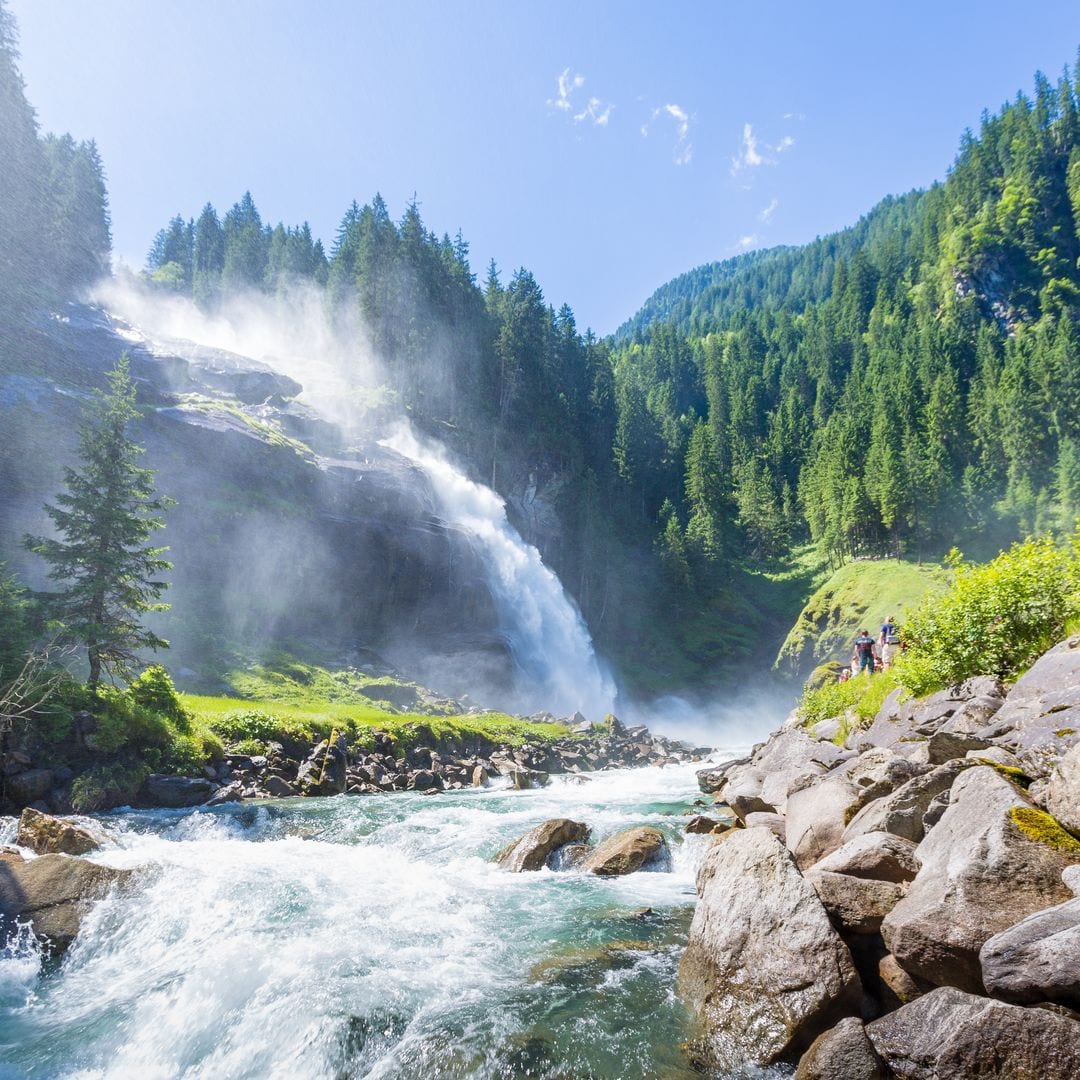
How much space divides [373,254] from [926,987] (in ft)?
312

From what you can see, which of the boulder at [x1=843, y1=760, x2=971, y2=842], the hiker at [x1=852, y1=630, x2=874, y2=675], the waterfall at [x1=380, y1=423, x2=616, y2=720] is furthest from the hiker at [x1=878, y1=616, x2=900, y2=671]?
the waterfall at [x1=380, y1=423, x2=616, y2=720]

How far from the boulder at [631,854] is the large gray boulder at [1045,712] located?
7.03 m

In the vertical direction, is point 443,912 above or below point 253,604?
below

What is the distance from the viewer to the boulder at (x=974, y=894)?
549 centimetres

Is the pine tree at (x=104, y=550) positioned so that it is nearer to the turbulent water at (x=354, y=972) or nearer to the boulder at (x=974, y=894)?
the turbulent water at (x=354, y=972)

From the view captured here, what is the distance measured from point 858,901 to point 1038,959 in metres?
2.10

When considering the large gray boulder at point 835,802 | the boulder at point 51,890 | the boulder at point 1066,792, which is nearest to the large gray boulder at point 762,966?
the large gray boulder at point 835,802

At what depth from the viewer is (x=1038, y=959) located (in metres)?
4.77

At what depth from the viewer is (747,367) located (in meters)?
128

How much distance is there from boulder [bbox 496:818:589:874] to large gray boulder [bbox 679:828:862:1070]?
6330 millimetres

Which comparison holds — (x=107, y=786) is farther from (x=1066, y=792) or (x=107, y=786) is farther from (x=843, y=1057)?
(x=1066, y=792)

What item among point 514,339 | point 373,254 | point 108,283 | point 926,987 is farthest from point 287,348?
point 926,987

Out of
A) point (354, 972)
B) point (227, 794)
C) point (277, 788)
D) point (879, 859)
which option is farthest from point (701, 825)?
point (227, 794)

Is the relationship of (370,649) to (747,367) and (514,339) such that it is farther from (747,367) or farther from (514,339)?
(747,367)
